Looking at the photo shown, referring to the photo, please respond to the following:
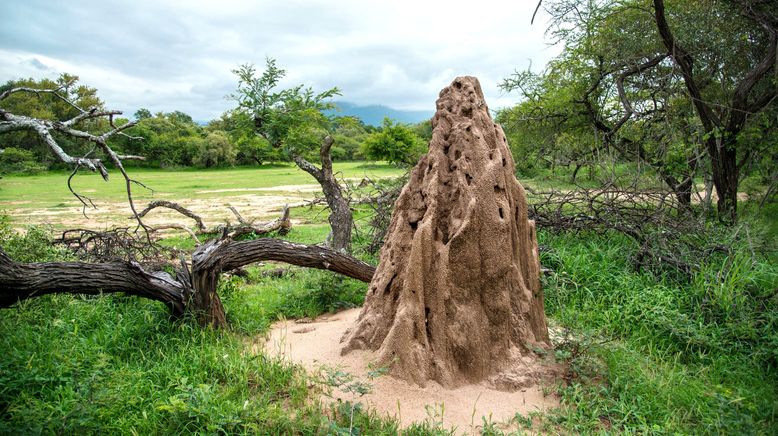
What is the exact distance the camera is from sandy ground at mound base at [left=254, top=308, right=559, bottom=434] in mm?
3469

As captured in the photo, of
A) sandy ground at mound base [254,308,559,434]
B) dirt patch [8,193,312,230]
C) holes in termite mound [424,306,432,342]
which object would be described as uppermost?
holes in termite mound [424,306,432,342]

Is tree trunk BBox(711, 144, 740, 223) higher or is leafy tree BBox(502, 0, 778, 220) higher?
leafy tree BBox(502, 0, 778, 220)

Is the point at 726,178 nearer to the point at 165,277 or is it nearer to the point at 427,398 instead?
the point at 427,398

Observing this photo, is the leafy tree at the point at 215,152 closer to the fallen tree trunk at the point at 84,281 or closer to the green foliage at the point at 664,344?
the fallen tree trunk at the point at 84,281

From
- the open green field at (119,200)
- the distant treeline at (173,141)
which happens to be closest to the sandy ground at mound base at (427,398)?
the distant treeline at (173,141)

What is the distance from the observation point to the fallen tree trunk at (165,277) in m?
4.01

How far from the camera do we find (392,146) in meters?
16.4

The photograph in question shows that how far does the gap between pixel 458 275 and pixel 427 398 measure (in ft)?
3.19

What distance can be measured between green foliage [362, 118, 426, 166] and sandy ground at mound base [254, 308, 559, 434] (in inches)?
463

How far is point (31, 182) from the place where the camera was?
2328 cm

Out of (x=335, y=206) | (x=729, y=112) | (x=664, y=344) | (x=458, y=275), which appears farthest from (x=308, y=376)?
(x=729, y=112)

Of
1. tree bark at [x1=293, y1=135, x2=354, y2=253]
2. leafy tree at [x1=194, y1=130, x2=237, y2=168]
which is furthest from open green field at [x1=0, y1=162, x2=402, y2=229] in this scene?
leafy tree at [x1=194, y1=130, x2=237, y2=168]

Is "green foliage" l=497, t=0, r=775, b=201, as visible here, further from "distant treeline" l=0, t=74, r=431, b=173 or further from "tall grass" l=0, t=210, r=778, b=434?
"distant treeline" l=0, t=74, r=431, b=173

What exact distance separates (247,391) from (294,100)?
751 centimetres
